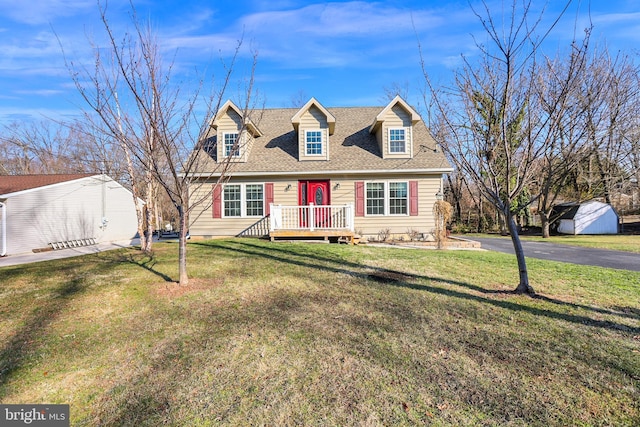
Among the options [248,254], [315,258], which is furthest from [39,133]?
[315,258]

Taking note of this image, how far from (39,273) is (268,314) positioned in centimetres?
581

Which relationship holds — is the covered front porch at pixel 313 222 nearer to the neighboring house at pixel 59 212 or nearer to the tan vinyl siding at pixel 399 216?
the tan vinyl siding at pixel 399 216

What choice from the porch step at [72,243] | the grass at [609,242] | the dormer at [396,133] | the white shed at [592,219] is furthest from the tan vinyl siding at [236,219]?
the white shed at [592,219]

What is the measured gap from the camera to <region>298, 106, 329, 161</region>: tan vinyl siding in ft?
42.3

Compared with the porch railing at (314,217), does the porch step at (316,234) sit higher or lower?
lower

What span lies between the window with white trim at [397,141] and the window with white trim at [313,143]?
3047 millimetres

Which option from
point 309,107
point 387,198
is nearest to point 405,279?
point 387,198

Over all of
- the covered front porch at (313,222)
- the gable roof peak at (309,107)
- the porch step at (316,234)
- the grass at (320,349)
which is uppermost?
the gable roof peak at (309,107)

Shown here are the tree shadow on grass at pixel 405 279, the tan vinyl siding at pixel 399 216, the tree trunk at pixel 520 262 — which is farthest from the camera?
the tan vinyl siding at pixel 399 216

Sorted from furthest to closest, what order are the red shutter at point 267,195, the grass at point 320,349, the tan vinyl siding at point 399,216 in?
1. the red shutter at point 267,195
2. the tan vinyl siding at point 399,216
3. the grass at point 320,349

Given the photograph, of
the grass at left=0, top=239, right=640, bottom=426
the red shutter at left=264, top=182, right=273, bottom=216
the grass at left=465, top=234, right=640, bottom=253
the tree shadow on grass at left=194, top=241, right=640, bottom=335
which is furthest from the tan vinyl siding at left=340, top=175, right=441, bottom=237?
the grass at left=465, top=234, right=640, bottom=253

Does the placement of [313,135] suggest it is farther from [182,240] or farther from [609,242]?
[609,242]

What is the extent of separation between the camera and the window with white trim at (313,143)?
42.6ft

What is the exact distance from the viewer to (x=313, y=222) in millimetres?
11438
